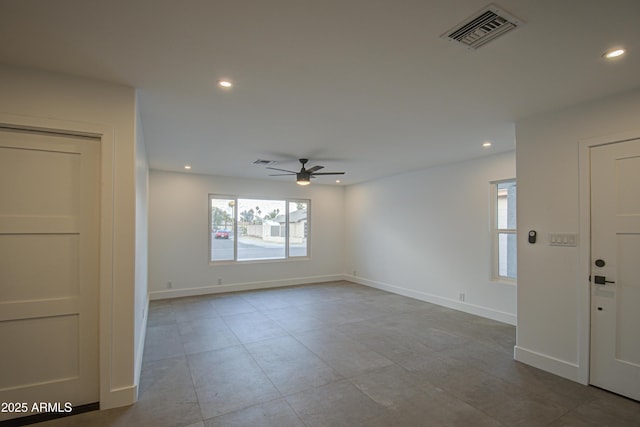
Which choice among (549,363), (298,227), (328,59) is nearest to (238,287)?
(298,227)

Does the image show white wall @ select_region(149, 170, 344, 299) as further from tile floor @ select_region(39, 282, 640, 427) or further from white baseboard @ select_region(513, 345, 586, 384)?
white baseboard @ select_region(513, 345, 586, 384)

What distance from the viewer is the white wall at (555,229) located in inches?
116

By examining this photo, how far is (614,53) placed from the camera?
6.88ft

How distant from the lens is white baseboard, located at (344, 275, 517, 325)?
4.85 meters

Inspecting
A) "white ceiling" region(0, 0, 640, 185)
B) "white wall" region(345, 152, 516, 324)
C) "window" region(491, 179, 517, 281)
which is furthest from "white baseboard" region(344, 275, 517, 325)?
"white ceiling" region(0, 0, 640, 185)

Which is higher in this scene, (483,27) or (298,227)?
(483,27)

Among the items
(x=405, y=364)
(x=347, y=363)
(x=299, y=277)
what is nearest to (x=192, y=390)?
(x=347, y=363)

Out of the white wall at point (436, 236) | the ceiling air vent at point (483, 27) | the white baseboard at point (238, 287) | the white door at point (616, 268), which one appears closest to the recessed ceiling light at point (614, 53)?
the ceiling air vent at point (483, 27)

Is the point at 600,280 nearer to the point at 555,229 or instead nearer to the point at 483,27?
the point at 555,229

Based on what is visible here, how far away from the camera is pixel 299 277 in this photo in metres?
7.84

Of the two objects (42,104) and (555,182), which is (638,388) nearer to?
(555,182)

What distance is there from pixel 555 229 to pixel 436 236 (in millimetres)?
2821

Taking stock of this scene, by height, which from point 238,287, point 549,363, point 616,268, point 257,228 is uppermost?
point 257,228

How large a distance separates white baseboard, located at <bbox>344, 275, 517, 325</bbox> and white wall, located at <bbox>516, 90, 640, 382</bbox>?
1567 millimetres
